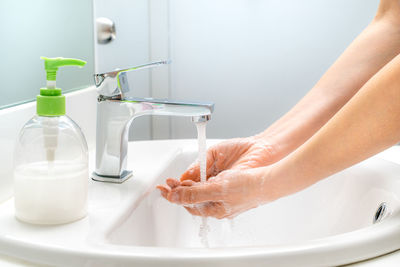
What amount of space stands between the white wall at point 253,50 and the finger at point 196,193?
3.15 feet

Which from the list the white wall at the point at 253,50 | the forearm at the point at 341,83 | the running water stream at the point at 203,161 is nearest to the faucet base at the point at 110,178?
the running water stream at the point at 203,161

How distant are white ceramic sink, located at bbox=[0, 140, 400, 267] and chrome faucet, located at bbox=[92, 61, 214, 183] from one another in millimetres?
23

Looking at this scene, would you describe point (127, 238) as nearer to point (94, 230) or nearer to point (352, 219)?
point (94, 230)

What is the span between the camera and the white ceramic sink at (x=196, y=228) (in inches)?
14.6

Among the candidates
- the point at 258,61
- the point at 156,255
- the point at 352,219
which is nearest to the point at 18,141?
the point at 156,255

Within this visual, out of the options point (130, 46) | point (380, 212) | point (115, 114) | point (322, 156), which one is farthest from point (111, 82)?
point (130, 46)

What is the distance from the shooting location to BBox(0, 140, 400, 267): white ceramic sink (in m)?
0.37

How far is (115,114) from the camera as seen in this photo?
0.58m

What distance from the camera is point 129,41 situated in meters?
1.14

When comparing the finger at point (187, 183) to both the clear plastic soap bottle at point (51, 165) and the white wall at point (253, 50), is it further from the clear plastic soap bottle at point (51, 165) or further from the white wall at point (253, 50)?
the white wall at point (253, 50)

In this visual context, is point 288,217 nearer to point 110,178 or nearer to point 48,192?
point 110,178

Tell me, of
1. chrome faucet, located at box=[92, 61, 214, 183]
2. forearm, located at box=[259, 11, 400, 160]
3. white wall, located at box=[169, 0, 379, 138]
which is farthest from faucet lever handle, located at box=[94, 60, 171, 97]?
white wall, located at box=[169, 0, 379, 138]

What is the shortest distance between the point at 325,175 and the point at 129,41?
0.76m

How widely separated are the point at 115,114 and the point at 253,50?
99 centimetres
